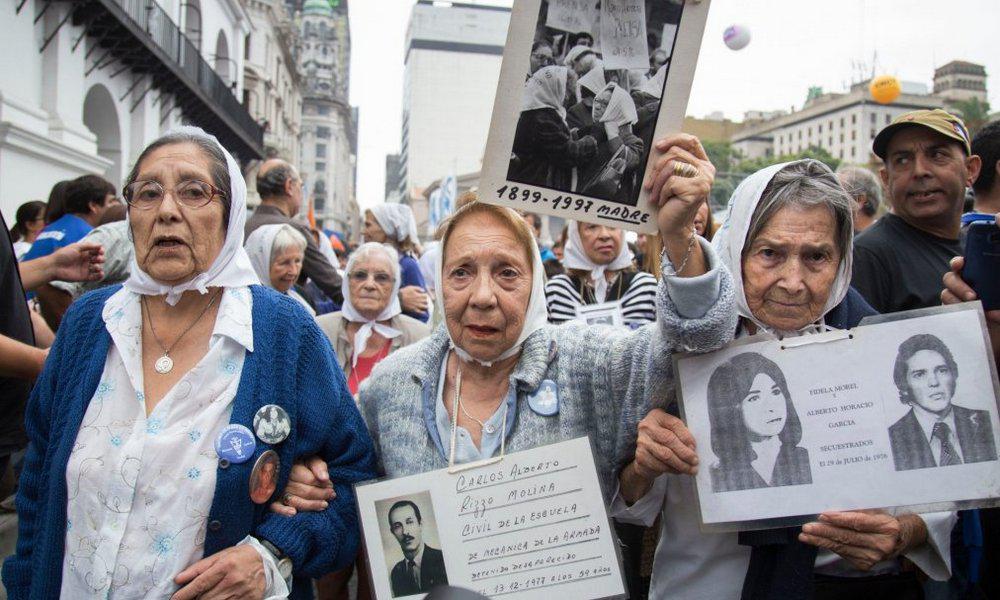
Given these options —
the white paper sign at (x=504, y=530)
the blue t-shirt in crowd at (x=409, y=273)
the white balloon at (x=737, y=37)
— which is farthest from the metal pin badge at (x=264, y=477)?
the white balloon at (x=737, y=37)

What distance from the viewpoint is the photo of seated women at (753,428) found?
6.20 feet

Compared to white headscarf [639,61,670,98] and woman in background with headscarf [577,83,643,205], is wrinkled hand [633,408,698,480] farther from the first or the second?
white headscarf [639,61,670,98]

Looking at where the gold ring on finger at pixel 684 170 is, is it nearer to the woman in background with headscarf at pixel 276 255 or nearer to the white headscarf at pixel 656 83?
the white headscarf at pixel 656 83

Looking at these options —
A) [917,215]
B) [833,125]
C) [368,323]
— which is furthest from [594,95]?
[833,125]

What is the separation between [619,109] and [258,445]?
1344 millimetres

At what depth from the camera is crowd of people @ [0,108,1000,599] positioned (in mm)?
1923

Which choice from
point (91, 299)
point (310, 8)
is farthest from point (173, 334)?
point (310, 8)

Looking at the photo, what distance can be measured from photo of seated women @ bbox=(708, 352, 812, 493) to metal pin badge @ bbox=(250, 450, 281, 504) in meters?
1.20

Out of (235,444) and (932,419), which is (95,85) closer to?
(235,444)

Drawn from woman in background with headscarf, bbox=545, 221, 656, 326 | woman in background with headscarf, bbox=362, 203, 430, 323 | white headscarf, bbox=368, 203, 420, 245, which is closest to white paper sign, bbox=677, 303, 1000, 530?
woman in background with headscarf, bbox=545, 221, 656, 326

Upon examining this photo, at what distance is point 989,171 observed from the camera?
3.35 metres

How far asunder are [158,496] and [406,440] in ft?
2.24

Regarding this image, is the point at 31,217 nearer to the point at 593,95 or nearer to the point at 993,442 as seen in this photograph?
the point at 593,95

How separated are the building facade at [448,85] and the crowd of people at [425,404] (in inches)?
4915
